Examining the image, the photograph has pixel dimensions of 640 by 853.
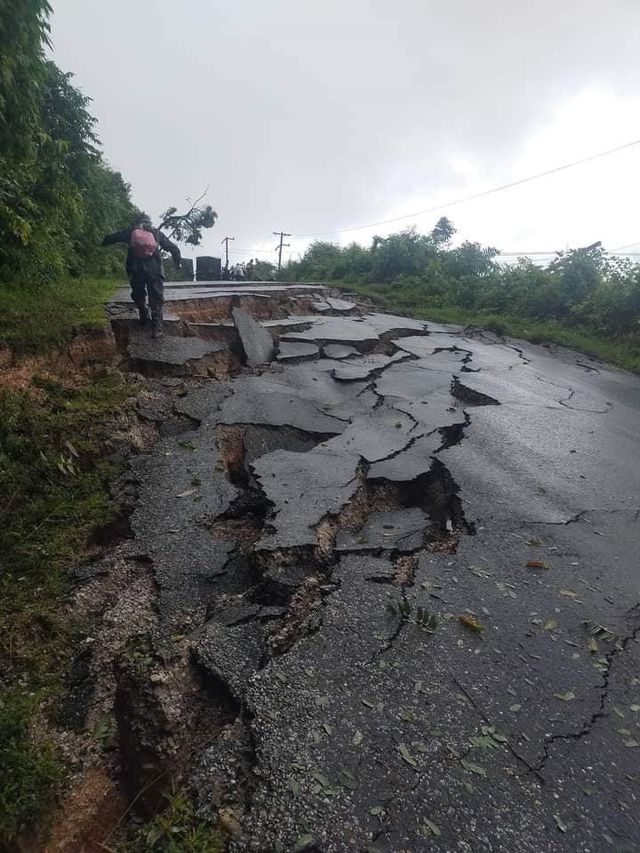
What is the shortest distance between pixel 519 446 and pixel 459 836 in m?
3.42

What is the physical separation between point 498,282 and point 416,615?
13.7 m

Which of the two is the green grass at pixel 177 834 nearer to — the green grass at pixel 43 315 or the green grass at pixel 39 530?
the green grass at pixel 39 530

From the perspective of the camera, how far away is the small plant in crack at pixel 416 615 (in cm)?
242

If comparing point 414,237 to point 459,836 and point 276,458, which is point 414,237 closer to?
point 276,458

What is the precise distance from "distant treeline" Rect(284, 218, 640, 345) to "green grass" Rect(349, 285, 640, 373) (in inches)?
5.9

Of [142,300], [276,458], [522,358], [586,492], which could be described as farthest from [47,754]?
[522,358]

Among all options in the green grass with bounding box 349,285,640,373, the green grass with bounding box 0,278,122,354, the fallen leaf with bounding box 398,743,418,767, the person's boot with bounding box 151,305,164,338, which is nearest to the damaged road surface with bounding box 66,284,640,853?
the fallen leaf with bounding box 398,743,418,767

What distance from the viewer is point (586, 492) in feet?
12.6

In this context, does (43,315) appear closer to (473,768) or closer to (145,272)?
(145,272)

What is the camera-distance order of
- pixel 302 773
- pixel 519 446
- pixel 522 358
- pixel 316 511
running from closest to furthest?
pixel 302 773
pixel 316 511
pixel 519 446
pixel 522 358

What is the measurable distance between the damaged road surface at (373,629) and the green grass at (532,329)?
567 centimetres

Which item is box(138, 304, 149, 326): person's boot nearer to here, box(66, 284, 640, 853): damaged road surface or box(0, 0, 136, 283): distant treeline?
box(0, 0, 136, 283): distant treeline

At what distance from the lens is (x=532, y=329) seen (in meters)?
11.6

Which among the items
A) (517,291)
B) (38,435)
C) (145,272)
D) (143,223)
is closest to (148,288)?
(145,272)
